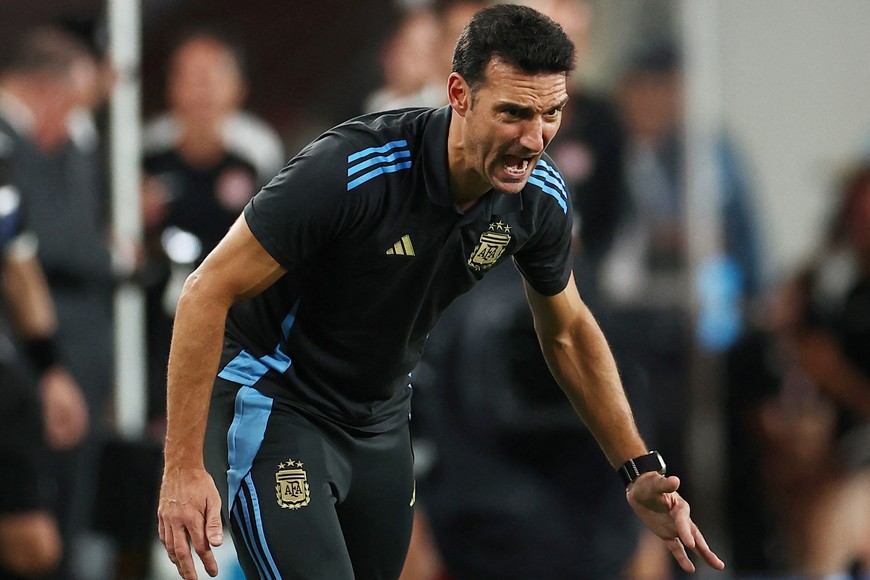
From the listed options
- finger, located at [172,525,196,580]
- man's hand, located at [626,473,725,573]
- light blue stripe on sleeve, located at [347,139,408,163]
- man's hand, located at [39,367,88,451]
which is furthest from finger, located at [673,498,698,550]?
man's hand, located at [39,367,88,451]

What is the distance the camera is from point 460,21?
7.24 m

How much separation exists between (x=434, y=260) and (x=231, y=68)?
3947 mm

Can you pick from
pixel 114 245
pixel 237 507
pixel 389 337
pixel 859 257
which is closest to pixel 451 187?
pixel 389 337

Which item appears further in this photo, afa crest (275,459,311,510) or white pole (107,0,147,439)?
white pole (107,0,147,439)

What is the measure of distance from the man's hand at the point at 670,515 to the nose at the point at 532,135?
95 centimetres

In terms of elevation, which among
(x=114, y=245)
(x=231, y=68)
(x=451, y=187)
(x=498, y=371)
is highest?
(x=451, y=187)

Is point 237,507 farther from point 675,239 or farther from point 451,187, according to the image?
point 675,239

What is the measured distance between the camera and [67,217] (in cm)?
695

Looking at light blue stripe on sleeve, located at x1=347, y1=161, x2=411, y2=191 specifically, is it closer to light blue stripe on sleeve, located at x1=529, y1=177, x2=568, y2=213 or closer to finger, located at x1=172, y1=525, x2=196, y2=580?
light blue stripe on sleeve, located at x1=529, y1=177, x2=568, y2=213

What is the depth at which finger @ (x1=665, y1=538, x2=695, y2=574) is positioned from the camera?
3.76 metres

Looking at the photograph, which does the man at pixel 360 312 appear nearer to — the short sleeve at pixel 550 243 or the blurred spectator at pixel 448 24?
the short sleeve at pixel 550 243

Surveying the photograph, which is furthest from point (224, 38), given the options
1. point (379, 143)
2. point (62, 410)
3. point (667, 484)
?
point (667, 484)

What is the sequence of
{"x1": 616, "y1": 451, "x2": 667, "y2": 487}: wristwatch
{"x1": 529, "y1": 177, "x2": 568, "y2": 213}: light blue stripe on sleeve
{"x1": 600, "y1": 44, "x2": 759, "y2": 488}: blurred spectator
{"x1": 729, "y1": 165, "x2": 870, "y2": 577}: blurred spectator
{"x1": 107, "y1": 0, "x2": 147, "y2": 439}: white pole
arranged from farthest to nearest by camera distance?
{"x1": 729, "y1": 165, "x2": 870, "y2": 577}: blurred spectator, {"x1": 600, "y1": 44, "x2": 759, "y2": 488}: blurred spectator, {"x1": 107, "y1": 0, "x2": 147, "y2": 439}: white pole, {"x1": 616, "y1": 451, "x2": 667, "y2": 487}: wristwatch, {"x1": 529, "y1": 177, "x2": 568, "y2": 213}: light blue stripe on sleeve

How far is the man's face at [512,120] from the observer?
3422 mm
